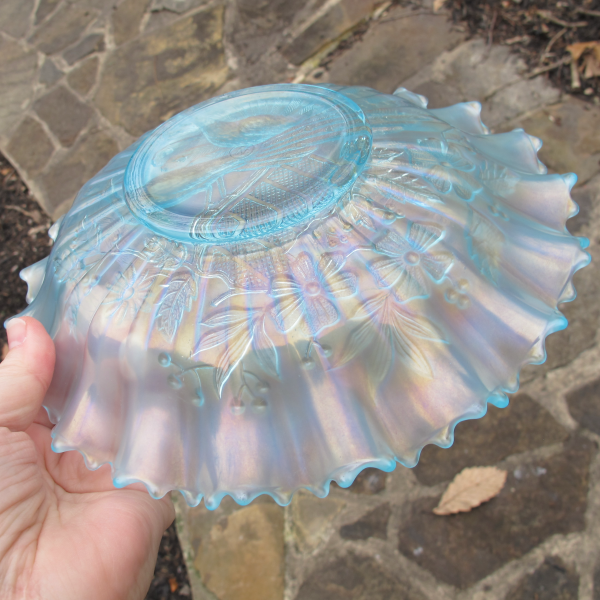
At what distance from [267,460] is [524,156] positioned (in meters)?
1.40

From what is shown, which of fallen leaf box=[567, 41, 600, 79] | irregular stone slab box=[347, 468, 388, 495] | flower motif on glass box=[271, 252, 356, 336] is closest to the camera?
flower motif on glass box=[271, 252, 356, 336]

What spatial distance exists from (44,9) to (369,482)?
18.4 ft

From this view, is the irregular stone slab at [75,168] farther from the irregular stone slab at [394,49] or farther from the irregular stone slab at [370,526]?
the irregular stone slab at [370,526]

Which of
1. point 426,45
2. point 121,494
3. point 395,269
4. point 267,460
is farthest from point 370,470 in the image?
point 426,45

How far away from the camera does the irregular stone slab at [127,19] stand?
15.8ft

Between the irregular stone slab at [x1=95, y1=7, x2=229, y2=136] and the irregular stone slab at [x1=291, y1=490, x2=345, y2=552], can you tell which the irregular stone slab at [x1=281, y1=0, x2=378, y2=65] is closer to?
the irregular stone slab at [x1=95, y1=7, x2=229, y2=136]

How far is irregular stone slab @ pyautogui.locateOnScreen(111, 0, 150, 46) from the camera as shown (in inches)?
189

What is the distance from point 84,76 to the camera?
4824 millimetres

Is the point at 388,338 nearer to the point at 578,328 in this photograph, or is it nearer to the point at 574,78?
the point at 578,328

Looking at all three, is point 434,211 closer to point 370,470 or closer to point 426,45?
point 370,470

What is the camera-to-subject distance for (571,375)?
2738 millimetres

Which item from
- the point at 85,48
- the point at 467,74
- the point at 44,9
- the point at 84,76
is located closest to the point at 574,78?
the point at 467,74

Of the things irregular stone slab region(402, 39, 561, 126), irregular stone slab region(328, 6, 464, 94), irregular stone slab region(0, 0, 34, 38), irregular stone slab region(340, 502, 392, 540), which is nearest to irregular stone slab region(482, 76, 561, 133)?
irregular stone slab region(402, 39, 561, 126)

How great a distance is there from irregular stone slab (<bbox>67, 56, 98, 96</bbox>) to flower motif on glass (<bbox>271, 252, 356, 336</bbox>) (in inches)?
168
